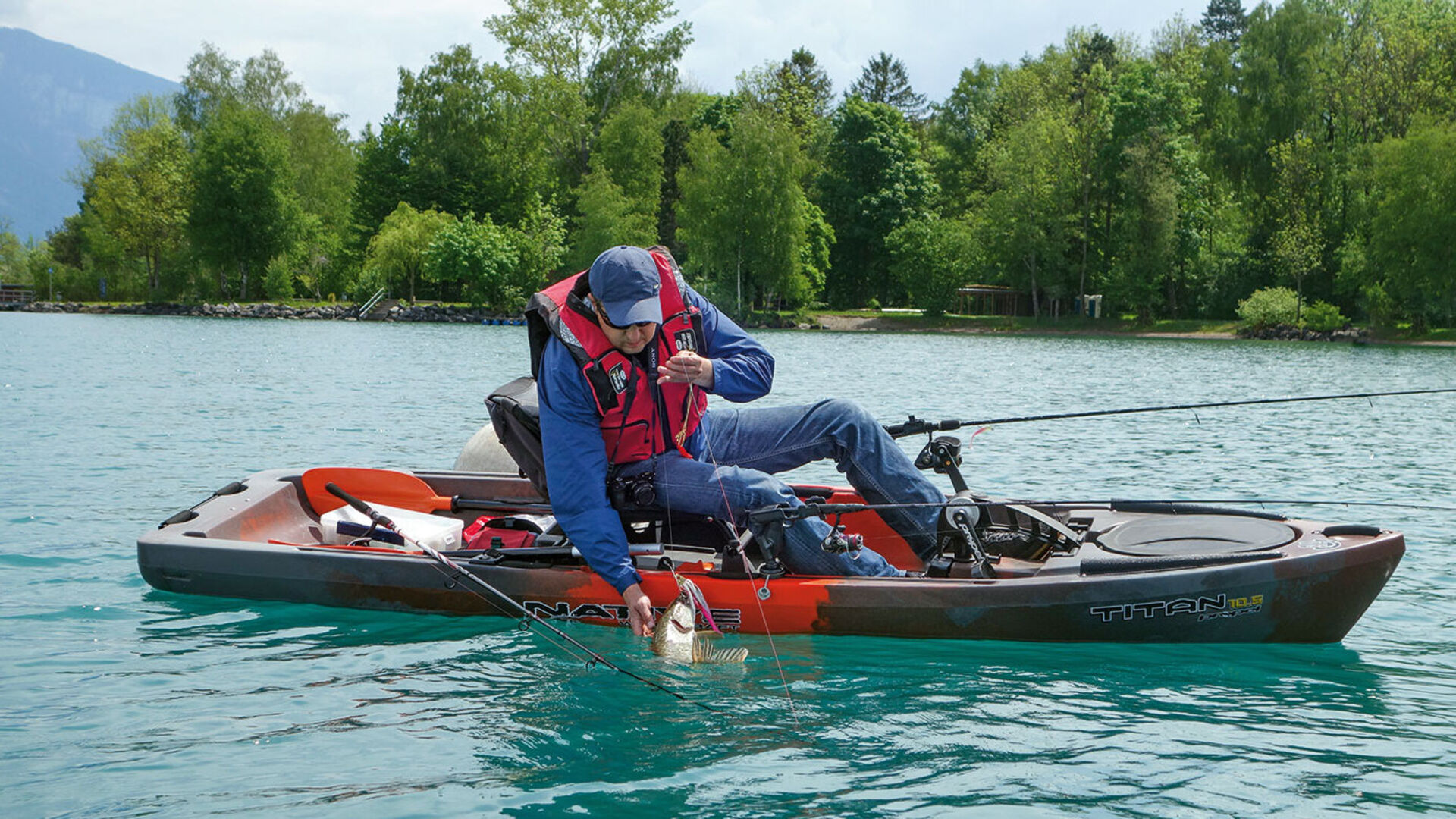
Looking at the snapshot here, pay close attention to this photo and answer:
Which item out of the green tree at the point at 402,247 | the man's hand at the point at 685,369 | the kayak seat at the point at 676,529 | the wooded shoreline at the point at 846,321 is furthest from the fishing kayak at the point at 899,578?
the green tree at the point at 402,247

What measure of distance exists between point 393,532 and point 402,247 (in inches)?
2332

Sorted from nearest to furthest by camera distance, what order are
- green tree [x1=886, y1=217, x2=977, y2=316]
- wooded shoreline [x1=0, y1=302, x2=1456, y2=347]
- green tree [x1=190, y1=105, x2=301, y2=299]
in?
wooded shoreline [x1=0, y1=302, x2=1456, y2=347], green tree [x1=886, y1=217, x2=977, y2=316], green tree [x1=190, y1=105, x2=301, y2=299]

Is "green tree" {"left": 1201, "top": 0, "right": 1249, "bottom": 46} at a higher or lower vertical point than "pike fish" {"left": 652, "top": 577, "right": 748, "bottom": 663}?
higher

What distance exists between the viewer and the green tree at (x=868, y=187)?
6762cm

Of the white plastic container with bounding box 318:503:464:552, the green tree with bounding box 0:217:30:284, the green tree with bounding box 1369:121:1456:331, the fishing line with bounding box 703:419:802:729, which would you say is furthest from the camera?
the green tree with bounding box 0:217:30:284

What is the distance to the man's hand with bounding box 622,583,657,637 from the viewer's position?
5949 millimetres

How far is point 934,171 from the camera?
3031 inches

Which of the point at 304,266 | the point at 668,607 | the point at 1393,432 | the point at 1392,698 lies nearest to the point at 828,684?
the point at 668,607

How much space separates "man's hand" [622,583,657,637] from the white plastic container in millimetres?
1736

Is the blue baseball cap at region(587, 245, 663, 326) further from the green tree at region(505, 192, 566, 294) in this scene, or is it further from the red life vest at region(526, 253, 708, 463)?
the green tree at region(505, 192, 566, 294)

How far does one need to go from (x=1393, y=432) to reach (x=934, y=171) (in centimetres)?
6028

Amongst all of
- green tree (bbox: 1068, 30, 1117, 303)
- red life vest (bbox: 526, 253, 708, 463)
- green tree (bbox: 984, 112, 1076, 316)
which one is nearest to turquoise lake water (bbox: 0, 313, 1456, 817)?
red life vest (bbox: 526, 253, 708, 463)

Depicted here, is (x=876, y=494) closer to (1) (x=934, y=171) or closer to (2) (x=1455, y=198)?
(2) (x=1455, y=198)

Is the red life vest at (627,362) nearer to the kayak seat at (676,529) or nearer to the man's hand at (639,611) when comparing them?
the kayak seat at (676,529)
